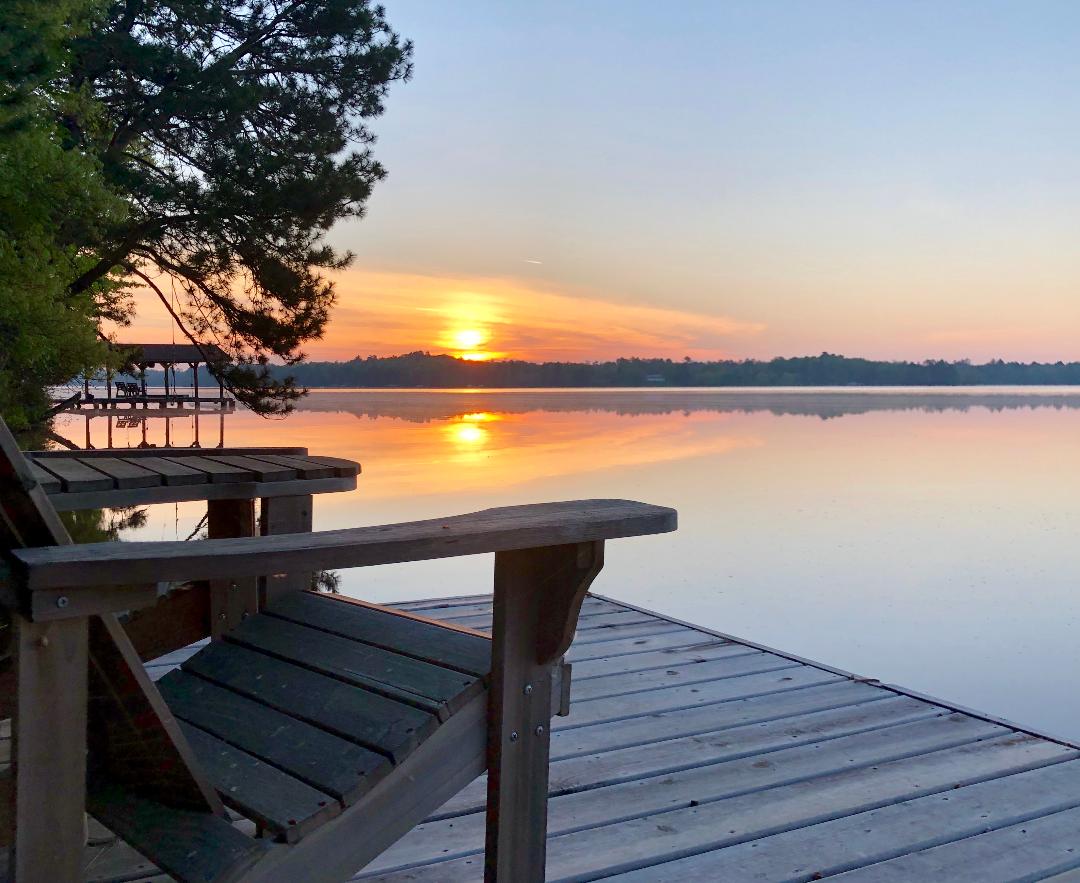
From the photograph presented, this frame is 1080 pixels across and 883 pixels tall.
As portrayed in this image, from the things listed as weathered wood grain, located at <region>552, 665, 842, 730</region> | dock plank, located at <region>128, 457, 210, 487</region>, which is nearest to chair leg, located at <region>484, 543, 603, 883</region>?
dock plank, located at <region>128, 457, 210, 487</region>

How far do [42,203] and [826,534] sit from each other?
1014cm

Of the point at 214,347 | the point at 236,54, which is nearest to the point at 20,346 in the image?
the point at 214,347

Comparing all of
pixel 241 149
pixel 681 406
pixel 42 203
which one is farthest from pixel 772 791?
pixel 681 406

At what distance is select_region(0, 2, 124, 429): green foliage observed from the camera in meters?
10.5

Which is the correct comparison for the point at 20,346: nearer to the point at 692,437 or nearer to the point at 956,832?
the point at 956,832

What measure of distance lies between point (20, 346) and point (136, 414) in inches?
1018

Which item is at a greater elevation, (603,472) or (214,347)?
(214,347)

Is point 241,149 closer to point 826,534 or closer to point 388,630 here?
point 826,534

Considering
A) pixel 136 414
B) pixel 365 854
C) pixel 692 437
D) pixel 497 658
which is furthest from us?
pixel 136 414

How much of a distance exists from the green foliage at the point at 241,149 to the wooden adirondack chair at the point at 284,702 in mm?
12377

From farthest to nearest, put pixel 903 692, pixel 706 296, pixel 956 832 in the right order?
pixel 706 296
pixel 903 692
pixel 956 832

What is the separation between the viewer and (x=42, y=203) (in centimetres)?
1139

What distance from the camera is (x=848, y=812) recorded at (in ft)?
8.41

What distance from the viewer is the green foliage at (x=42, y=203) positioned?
10.5m
